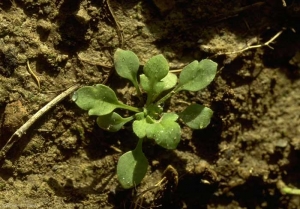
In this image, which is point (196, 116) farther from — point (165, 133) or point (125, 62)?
point (125, 62)

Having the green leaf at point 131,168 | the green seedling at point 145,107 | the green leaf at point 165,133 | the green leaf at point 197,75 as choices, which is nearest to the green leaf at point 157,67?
the green seedling at point 145,107

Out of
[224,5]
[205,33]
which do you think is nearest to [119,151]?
[205,33]

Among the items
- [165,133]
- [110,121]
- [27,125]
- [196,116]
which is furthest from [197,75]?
[27,125]

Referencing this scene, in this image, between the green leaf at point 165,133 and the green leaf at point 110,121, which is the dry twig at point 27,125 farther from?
the green leaf at point 165,133

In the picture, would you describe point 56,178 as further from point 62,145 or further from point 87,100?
point 87,100

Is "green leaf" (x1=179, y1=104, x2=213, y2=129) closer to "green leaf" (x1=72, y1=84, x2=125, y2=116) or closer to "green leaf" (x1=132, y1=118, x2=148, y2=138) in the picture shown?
"green leaf" (x1=132, y1=118, x2=148, y2=138)

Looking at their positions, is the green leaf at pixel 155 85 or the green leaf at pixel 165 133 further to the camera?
the green leaf at pixel 155 85
